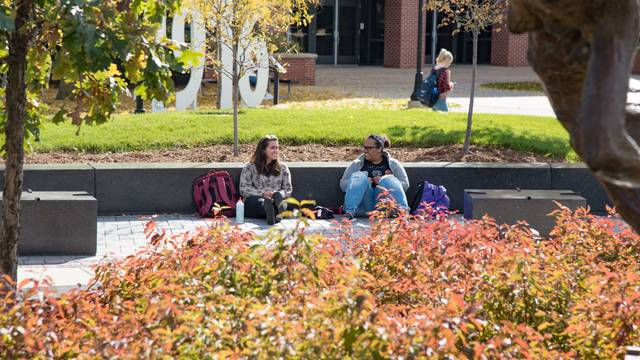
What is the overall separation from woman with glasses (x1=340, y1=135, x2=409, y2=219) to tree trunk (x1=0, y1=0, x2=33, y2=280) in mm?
5246

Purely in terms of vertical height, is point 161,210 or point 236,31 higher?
point 236,31

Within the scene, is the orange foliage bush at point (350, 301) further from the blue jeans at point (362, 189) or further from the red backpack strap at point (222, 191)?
the red backpack strap at point (222, 191)

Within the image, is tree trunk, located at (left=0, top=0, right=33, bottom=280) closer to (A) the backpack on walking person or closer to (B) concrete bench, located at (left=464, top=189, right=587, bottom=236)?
(B) concrete bench, located at (left=464, top=189, right=587, bottom=236)

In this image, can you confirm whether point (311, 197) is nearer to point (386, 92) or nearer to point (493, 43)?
point (386, 92)

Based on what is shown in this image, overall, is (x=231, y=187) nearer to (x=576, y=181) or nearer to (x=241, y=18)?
(x=241, y=18)

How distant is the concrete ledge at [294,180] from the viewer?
453 inches

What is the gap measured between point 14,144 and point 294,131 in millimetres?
7723

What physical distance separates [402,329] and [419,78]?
19998mm

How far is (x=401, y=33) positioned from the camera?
36.7 m

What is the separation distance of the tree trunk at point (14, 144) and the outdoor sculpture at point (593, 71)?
11.9ft

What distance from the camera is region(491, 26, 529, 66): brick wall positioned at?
38625 millimetres

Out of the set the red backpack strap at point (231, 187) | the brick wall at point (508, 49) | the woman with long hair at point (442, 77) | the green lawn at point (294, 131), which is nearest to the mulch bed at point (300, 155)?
the green lawn at point (294, 131)

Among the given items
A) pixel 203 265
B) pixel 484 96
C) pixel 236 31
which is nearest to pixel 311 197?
pixel 236 31

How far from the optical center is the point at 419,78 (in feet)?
79.3
